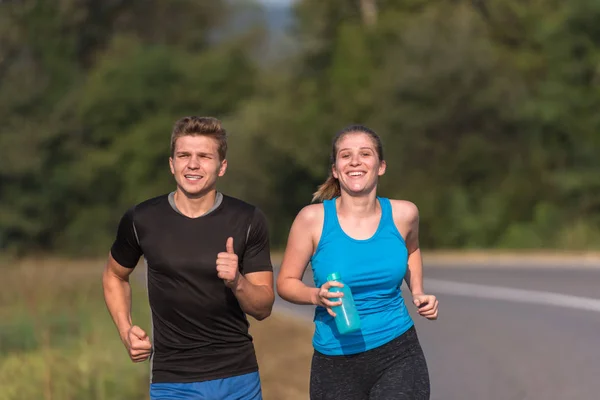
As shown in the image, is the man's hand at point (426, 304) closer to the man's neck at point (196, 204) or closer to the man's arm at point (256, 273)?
the man's arm at point (256, 273)

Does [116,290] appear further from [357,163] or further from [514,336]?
[514,336]

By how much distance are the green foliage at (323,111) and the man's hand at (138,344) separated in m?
29.1

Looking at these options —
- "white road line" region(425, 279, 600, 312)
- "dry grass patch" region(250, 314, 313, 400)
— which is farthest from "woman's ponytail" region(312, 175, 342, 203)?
"white road line" region(425, 279, 600, 312)

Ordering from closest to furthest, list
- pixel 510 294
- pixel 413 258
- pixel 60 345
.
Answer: pixel 413 258
pixel 60 345
pixel 510 294

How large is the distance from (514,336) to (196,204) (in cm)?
921

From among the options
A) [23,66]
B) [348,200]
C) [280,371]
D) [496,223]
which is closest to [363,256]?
[348,200]

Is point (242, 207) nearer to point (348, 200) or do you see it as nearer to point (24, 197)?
point (348, 200)

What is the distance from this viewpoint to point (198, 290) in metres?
5.26

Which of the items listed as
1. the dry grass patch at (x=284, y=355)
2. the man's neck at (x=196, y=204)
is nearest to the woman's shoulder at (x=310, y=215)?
the man's neck at (x=196, y=204)

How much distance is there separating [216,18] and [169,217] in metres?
62.8

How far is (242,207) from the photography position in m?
5.38

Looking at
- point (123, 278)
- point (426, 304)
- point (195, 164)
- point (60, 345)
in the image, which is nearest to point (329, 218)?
point (426, 304)

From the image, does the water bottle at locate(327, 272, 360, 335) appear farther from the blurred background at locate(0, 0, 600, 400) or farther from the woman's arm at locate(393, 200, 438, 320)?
the blurred background at locate(0, 0, 600, 400)

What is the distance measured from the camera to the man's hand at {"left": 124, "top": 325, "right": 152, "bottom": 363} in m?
5.21
